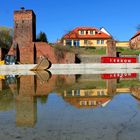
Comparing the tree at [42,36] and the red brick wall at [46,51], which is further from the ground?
the tree at [42,36]

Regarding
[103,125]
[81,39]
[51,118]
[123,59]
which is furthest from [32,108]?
[81,39]

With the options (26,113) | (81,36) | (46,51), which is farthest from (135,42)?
(26,113)

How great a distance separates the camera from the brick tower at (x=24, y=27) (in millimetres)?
50500

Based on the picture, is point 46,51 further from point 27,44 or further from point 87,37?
point 87,37

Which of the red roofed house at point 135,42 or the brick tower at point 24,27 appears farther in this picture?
the red roofed house at point 135,42

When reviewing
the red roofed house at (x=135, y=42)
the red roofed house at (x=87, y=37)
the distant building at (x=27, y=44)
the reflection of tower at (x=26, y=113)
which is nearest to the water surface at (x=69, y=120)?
the reflection of tower at (x=26, y=113)

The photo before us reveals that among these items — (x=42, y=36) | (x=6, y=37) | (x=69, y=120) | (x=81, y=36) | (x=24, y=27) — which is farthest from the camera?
(x=6, y=37)

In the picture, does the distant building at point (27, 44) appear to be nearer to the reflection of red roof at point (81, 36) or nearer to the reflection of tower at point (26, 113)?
the reflection of red roof at point (81, 36)

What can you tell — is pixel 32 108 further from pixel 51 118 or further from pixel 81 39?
pixel 81 39

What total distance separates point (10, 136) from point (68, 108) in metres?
3.61

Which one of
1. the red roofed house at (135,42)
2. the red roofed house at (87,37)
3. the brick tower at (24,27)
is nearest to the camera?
the brick tower at (24,27)

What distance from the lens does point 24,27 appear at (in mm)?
50656

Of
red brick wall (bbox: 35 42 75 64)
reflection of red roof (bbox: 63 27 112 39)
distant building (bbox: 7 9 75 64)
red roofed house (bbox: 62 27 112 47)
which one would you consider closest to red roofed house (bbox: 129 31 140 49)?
red roofed house (bbox: 62 27 112 47)

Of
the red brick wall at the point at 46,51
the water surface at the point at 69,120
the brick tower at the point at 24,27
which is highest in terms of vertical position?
the brick tower at the point at 24,27
